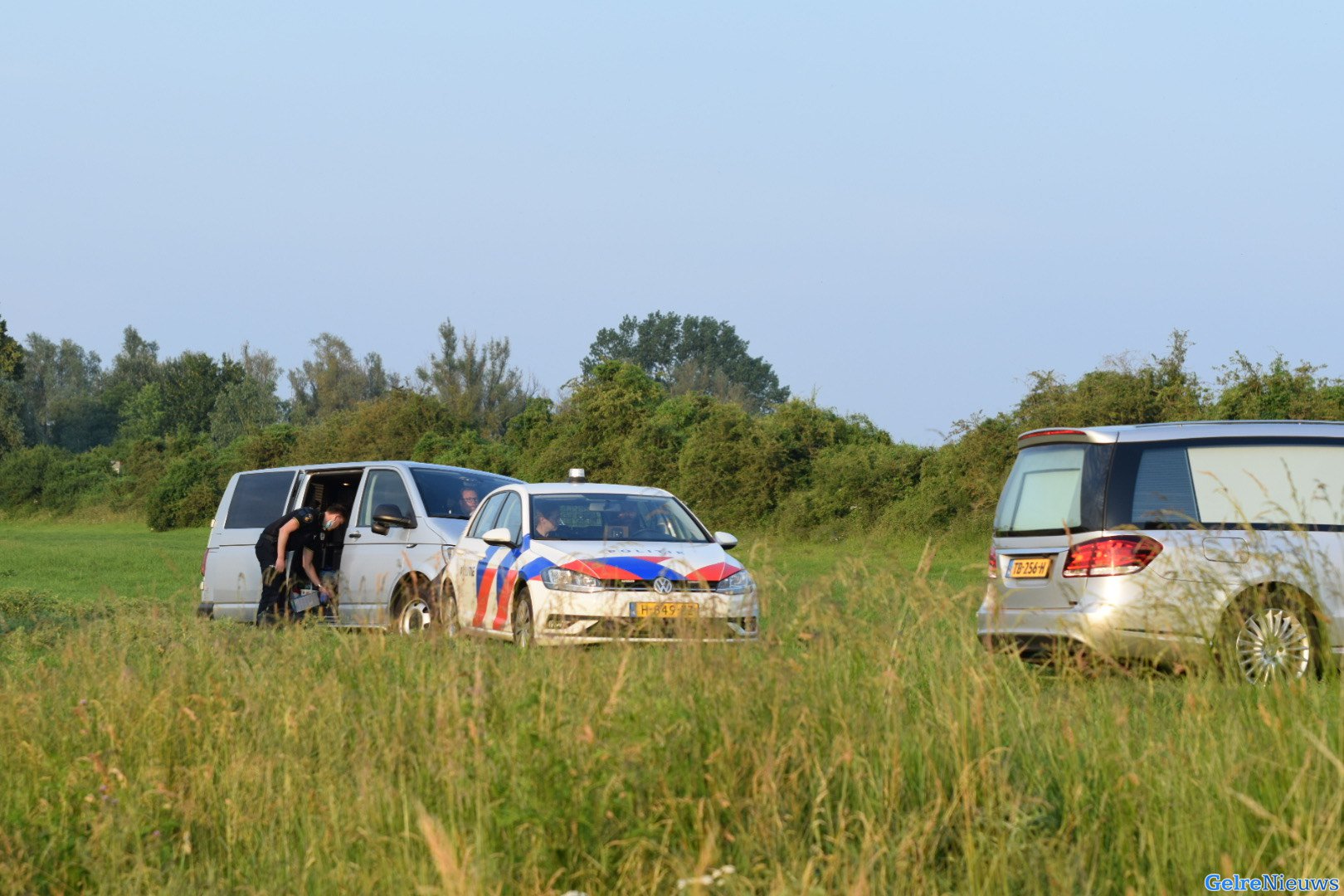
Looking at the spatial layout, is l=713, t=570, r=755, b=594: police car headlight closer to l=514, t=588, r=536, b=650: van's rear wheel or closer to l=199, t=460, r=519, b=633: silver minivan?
l=514, t=588, r=536, b=650: van's rear wheel

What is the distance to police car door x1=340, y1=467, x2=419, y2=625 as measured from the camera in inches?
580

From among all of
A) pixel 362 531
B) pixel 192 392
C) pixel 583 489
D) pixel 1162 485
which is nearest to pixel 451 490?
pixel 362 531

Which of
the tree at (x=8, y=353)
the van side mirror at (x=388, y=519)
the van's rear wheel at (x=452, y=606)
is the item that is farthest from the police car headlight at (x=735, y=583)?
the tree at (x=8, y=353)

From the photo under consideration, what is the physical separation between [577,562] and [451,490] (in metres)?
4.27

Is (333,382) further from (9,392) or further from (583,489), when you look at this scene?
(583,489)

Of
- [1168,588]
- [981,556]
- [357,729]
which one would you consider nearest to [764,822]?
[357,729]

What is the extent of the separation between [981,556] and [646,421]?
15869 mm

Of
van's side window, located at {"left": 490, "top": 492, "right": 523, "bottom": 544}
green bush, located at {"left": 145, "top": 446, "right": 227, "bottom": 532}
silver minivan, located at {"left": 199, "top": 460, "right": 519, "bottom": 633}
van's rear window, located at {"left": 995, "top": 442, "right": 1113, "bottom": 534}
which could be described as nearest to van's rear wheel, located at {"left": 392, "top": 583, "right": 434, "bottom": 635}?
silver minivan, located at {"left": 199, "top": 460, "right": 519, "bottom": 633}

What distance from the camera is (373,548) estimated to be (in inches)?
593

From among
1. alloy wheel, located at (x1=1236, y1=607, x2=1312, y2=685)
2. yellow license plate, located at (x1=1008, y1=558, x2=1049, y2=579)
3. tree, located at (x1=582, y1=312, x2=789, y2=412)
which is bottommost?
alloy wheel, located at (x1=1236, y1=607, x2=1312, y2=685)

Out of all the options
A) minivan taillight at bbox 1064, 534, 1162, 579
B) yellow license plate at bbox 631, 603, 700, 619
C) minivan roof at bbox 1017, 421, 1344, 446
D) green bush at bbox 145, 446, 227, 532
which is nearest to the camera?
yellow license plate at bbox 631, 603, 700, 619

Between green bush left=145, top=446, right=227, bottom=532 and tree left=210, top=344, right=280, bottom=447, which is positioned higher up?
tree left=210, top=344, right=280, bottom=447

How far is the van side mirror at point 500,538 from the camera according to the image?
1228 centimetres

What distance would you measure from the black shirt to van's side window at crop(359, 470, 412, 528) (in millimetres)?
483
